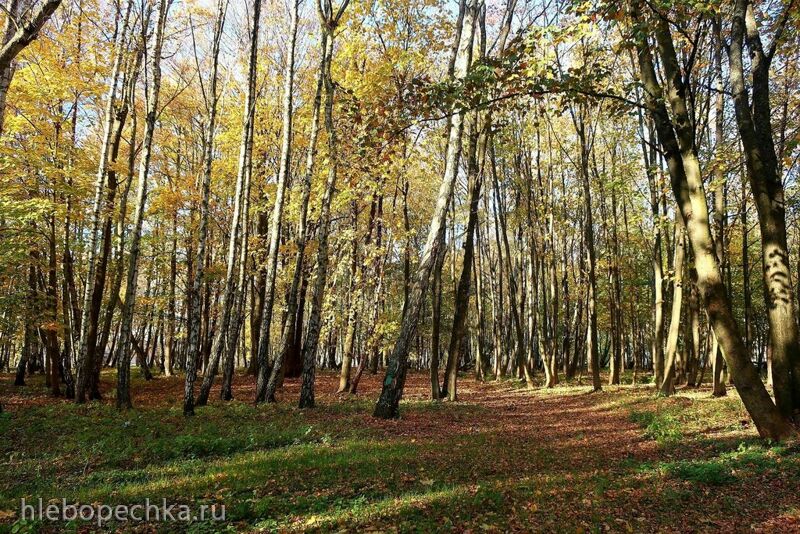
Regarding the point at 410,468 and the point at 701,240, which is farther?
the point at 701,240

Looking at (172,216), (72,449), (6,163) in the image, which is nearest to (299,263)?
(72,449)

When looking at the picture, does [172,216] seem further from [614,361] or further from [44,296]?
[614,361]

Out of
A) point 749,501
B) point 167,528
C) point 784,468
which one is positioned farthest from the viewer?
point 784,468

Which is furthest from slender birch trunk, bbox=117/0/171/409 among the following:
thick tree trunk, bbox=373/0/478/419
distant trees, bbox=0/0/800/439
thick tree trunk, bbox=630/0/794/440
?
thick tree trunk, bbox=630/0/794/440

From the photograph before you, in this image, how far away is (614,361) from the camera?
2127 centimetres

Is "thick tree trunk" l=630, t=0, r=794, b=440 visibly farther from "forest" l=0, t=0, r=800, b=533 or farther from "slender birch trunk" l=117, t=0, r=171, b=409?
"slender birch trunk" l=117, t=0, r=171, b=409

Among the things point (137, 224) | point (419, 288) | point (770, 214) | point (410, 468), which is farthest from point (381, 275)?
point (770, 214)

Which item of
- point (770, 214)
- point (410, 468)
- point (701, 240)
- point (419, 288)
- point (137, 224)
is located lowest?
point (410, 468)

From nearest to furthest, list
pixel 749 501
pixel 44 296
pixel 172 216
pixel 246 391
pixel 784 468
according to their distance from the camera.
Answer: pixel 749 501
pixel 784 468
pixel 44 296
pixel 246 391
pixel 172 216

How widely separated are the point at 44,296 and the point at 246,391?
25.3ft

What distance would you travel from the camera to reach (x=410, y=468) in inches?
285

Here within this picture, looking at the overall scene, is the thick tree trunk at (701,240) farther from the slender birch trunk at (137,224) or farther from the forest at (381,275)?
the slender birch trunk at (137,224)

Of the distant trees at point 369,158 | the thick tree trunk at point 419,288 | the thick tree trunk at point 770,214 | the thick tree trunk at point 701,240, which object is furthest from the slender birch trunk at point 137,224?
the thick tree trunk at point 770,214

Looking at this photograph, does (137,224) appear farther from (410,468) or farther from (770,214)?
(770,214)
